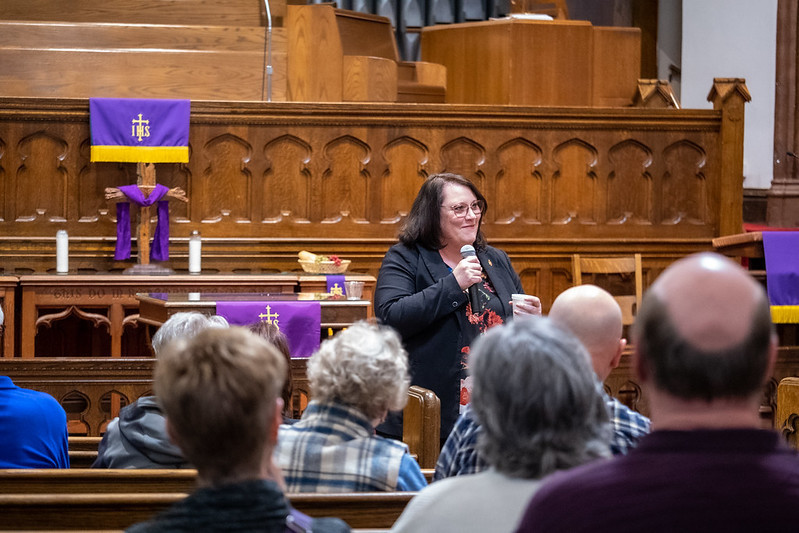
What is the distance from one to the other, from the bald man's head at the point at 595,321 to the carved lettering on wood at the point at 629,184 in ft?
16.3

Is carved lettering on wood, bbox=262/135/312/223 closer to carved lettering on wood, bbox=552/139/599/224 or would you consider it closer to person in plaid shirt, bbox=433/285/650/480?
carved lettering on wood, bbox=552/139/599/224

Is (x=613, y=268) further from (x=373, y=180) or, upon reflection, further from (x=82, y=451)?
(x=82, y=451)

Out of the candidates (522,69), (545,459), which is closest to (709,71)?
(522,69)

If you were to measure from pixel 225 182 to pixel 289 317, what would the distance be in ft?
6.92

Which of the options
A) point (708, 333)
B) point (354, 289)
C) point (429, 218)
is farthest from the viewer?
point (354, 289)

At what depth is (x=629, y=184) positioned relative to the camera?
23.2ft

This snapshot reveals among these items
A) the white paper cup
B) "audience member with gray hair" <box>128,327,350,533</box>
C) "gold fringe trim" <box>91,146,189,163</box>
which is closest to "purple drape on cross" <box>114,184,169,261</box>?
"gold fringe trim" <box>91,146,189,163</box>

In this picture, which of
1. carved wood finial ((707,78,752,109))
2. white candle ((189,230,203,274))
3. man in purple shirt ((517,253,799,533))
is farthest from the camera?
carved wood finial ((707,78,752,109))

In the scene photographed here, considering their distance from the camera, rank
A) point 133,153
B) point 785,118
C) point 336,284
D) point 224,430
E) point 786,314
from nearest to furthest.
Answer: point 224,430, point 786,314, point 336,284, point 133,153, point 785,118

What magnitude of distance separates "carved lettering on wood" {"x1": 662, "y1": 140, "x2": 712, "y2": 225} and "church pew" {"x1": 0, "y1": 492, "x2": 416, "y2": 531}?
5516 millimetres

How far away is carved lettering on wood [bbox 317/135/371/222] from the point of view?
22.7ft

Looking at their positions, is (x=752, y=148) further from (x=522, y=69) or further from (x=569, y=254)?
(x=569, y=254)

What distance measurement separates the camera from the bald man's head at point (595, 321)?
7.21 feet

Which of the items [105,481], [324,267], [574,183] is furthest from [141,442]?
[574,183]
